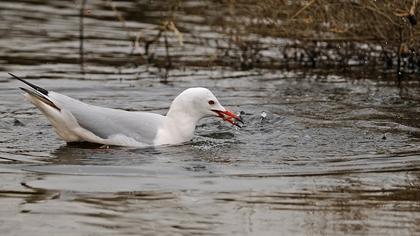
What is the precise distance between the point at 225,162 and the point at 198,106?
4.31 ft

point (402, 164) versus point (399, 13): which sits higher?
point (399, 13)

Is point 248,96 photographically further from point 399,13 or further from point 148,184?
point 148,184

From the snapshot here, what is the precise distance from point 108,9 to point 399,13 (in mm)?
7579

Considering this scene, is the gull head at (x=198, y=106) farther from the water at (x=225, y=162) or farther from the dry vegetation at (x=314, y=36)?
A: the dry vegetation at (x=314, y=36)

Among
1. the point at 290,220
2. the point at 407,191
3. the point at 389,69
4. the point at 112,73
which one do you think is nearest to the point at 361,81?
the point at 389,69

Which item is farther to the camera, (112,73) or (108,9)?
(108,9)

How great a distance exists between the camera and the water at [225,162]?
738 centimetres

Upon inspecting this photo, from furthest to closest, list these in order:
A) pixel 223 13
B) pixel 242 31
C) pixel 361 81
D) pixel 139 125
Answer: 1. pixel 223 13
2. pixel 242 31
3. pixel 361 81
4. pixel 139 125

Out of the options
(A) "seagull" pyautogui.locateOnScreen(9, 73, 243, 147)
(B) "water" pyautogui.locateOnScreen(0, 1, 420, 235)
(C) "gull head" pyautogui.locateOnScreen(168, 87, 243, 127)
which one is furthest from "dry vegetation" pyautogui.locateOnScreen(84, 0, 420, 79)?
(A) "seagull" pyautogui.locateOnScreen(9, 73, 243, 147)

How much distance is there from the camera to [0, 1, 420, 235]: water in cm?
738

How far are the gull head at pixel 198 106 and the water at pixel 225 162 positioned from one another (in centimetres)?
25

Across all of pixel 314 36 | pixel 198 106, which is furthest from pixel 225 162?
pixel 314 36

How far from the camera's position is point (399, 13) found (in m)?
13.2

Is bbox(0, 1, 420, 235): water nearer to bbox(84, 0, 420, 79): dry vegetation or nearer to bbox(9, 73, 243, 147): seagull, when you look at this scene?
bbox(9, 73, 243, 147): seagull
